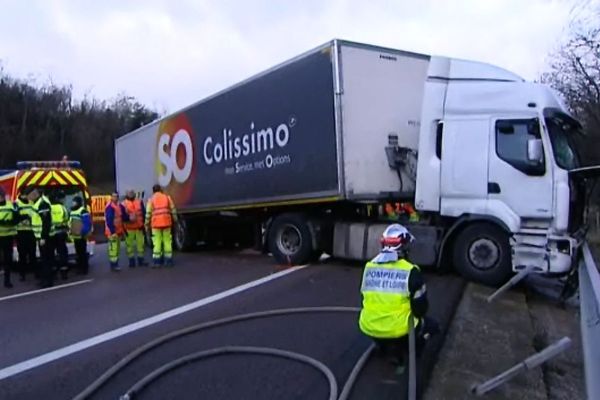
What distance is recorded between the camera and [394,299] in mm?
4551

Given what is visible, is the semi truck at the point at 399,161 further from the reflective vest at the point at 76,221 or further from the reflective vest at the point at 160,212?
the reflective vest at the point at 76,221

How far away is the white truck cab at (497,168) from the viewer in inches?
317

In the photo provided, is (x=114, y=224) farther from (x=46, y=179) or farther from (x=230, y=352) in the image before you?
(x=230, y=352)

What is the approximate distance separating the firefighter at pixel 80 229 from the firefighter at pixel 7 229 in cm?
105

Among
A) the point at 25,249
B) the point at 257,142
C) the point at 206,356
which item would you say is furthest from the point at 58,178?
the point at 206,356

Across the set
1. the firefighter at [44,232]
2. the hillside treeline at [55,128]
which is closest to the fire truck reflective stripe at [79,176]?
the firefighter at [44,232]

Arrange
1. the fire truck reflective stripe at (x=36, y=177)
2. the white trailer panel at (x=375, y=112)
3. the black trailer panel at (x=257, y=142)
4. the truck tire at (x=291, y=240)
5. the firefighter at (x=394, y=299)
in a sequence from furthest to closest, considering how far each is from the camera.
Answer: the fire truck reflective stripe at (x=36, y=177), the truck tire at (x=291, y=240), the black trailer panel at (x=257, y=142), the white trailer panel at (x=375, y=112), the firefighter at (x=394, y=299)

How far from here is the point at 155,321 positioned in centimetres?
684

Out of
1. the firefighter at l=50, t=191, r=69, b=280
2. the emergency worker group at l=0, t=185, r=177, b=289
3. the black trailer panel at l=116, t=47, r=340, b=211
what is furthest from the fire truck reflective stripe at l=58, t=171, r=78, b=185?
the black trailer panel at l=116, t=47, r=340, b=211

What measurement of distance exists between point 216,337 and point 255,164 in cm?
617

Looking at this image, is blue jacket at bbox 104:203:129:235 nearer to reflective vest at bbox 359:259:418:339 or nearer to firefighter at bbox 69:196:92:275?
firefighter at bbox 69:196:92:275

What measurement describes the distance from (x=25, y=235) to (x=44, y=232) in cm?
73

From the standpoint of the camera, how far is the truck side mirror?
8.01 m

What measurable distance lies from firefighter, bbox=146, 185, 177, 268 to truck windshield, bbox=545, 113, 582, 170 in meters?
7.43
